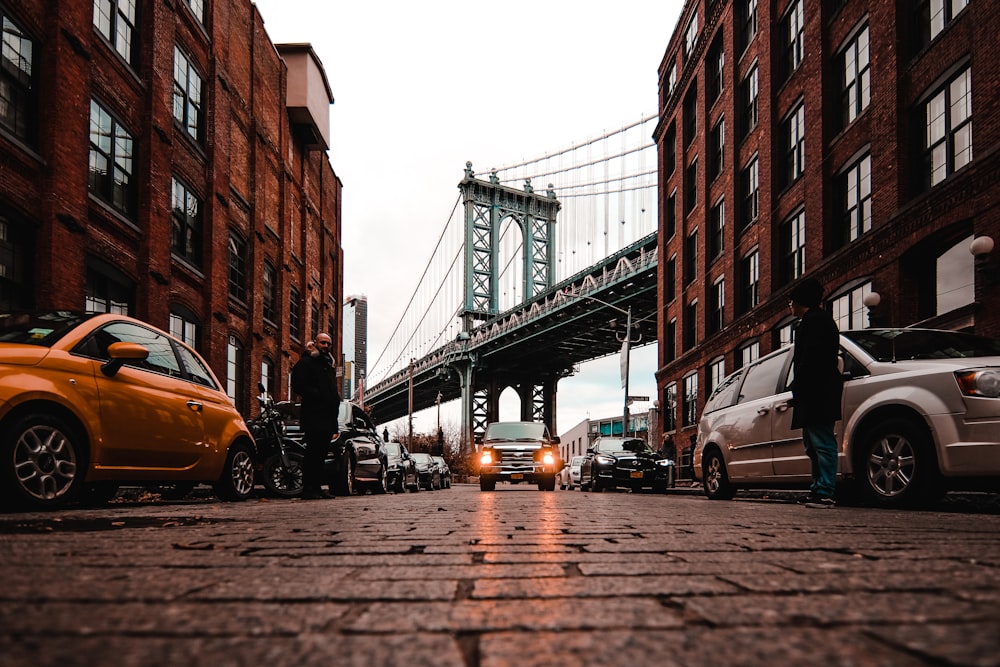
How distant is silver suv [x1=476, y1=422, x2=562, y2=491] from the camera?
19.3 metres

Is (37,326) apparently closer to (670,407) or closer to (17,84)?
(17,84)

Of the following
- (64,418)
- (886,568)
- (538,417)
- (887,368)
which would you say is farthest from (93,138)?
(538,417)

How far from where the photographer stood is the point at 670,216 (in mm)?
37469

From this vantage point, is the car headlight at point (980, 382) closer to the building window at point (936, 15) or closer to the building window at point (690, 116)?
the building window at point (936, 15)

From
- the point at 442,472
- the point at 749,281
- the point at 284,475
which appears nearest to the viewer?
the point at 284,475

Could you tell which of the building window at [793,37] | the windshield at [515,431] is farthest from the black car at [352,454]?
the building window at [793,37]

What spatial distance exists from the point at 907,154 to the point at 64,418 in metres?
15.9

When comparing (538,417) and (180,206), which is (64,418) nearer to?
(180,206)

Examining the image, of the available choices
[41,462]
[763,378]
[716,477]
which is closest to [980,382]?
[763,378]

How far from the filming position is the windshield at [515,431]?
20.1 meters

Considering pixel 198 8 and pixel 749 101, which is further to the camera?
pixel 749 101

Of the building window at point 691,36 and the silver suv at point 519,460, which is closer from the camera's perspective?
the silver suv at point 519,460

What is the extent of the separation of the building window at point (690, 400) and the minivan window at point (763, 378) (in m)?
22.2

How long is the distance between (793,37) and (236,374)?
18.0 metres
